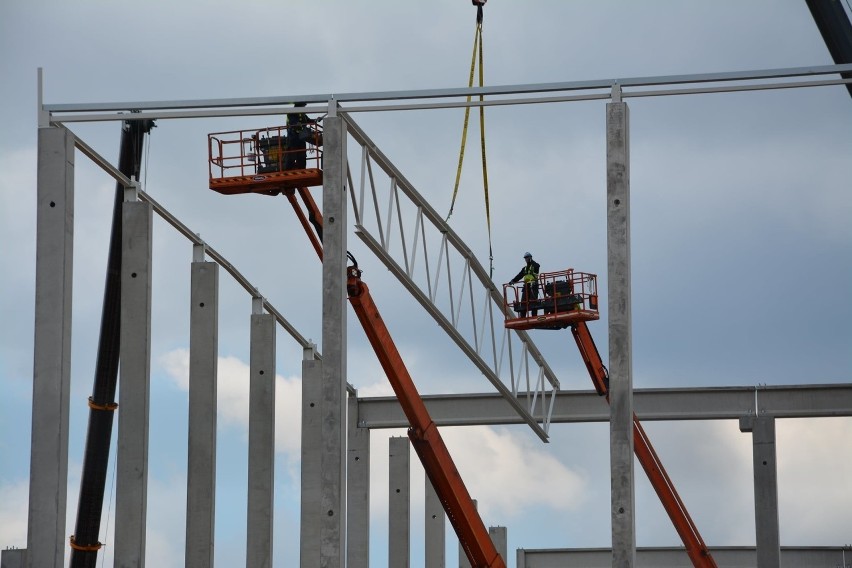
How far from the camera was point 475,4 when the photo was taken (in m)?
33.5

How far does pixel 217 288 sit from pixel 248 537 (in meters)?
6.12

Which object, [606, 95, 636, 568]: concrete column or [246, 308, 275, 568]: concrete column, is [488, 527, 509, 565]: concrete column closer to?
[246, 308, 275, 568]: concrete column

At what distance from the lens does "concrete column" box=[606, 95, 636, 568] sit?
2428cm

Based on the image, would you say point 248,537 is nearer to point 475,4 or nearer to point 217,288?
point 217,288

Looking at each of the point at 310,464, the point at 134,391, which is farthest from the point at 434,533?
the point at 134,391

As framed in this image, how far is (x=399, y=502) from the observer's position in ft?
134

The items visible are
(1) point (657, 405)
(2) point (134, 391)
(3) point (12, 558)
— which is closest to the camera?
(3) point (12, 558)

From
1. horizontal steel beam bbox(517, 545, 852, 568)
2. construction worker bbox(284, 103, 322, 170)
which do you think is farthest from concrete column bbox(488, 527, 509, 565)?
construction worker bbox(284, 103, 322, 170)

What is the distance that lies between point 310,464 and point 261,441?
3.17 metres

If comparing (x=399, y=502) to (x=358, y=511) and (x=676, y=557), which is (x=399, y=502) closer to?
(x=358, y=511)

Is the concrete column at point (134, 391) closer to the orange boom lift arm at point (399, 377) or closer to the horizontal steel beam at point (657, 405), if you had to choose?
the orange boom lift arm at point (399, 377)

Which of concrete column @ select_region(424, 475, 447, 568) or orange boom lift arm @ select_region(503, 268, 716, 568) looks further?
concrete column @ select_region(424, 475, 447, 568)

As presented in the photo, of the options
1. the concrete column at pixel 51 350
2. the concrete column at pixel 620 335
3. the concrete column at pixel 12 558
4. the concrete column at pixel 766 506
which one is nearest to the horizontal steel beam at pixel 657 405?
the concrete column at pixel 766 506

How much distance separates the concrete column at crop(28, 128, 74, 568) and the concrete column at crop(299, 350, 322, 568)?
10.9m
